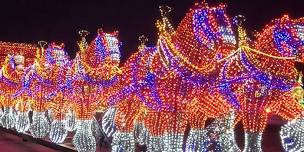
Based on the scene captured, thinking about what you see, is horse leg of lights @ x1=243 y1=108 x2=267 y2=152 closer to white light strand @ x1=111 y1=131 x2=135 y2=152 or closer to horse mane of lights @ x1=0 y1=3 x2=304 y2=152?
horse mane of lights @ x1=0 y1=3 x2=304 y2=152

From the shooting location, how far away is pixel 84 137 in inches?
388

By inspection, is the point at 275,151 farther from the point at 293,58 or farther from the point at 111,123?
the point at 293,58

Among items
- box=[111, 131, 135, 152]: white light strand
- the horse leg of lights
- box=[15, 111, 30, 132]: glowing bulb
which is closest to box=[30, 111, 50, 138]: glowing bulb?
box=[15, 111, 30, 132]: glowing bulb

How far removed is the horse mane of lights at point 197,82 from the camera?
6625 mm

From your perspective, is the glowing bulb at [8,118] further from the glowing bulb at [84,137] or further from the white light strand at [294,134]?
the white light strand at [294,134]

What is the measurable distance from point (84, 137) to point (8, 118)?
6853 millimetres

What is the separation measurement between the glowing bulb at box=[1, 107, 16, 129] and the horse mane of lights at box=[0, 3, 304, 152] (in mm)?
5532

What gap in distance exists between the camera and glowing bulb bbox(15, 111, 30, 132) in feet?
47.9

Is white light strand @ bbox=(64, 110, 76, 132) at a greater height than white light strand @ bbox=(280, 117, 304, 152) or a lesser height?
greater

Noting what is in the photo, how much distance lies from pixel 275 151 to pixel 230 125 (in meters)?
4.16

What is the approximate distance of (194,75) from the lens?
7262 millimetres

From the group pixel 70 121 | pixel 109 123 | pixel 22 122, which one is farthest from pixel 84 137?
pixel 22 122

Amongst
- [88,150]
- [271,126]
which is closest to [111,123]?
[88,150]

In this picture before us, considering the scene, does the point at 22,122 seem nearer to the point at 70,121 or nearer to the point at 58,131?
the point at 70,121
